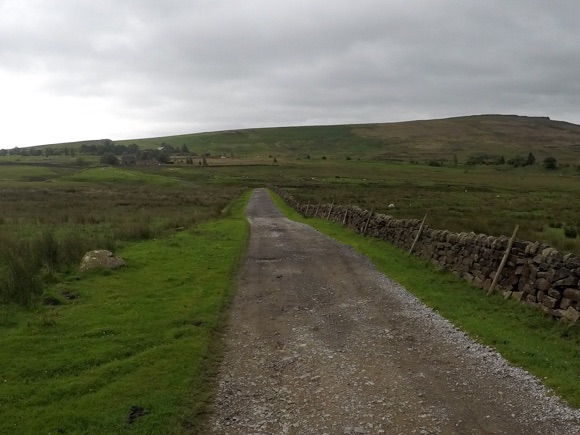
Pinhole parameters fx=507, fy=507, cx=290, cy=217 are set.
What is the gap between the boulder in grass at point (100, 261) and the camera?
48.2ft

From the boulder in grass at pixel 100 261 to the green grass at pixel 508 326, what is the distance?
8210mm

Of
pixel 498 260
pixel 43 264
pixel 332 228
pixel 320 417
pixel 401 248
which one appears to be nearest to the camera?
pixel 320 417

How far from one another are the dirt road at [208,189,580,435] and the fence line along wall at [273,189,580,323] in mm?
2238

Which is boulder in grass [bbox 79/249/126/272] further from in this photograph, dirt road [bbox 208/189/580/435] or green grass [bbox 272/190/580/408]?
green grass [bbox 272/190/580/408]

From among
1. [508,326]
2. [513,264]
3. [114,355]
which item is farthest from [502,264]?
[114,355]

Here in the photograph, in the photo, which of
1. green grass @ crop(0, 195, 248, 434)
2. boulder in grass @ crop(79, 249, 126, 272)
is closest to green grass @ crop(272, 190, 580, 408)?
green grass @ crop(0, 195, 248, 434)

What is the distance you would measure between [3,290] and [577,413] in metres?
11.6

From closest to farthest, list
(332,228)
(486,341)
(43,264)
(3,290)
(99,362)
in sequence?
(99,362), (486,341), (3,290), (43,264), (332,228)

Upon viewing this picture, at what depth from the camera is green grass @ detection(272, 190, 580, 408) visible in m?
7.78

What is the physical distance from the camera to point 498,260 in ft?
42.0

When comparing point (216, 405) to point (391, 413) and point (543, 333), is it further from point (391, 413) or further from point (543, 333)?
point (543, 333)

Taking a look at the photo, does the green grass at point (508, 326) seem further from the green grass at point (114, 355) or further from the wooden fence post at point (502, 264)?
the green grass at point (114, 355)

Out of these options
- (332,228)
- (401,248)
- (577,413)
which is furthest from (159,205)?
(577,413)

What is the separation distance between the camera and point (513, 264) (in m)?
12.2
